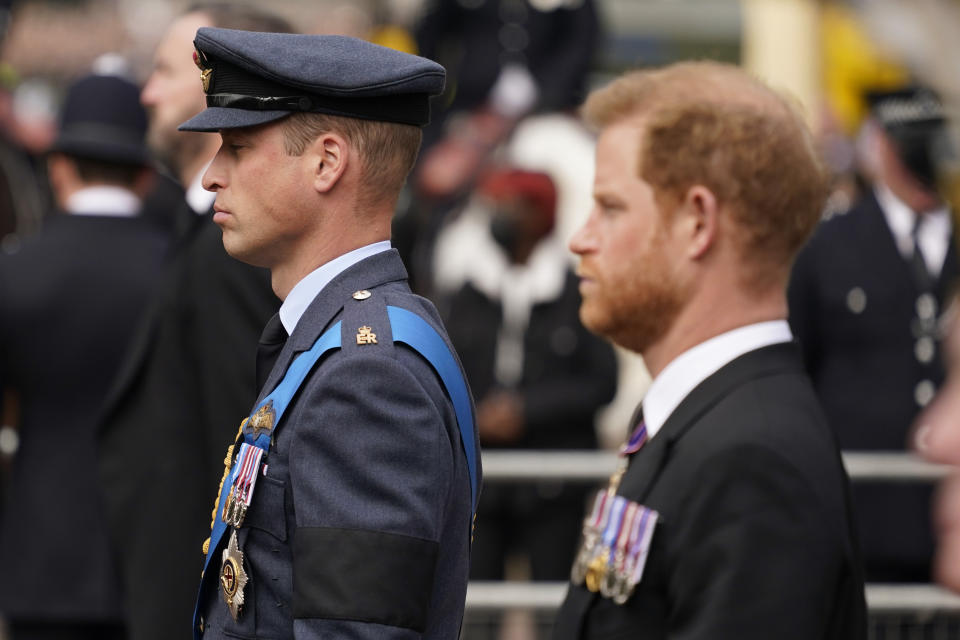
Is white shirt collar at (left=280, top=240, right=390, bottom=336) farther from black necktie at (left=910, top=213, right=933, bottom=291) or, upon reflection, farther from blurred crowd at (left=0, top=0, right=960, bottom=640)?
black necktie at (left=910, top=213, right=933, bottom=291)

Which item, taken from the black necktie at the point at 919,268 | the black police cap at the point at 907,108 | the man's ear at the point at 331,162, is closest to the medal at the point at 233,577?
the man's ear at the point at 331,162

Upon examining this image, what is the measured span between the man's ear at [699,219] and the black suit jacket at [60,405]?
274 cm

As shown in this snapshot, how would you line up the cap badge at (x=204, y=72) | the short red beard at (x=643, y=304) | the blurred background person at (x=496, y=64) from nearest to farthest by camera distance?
1. the cap badge at (x=204, y=72)
2. the short red beard at (x=643, y=304)
3. the blurred background person at (x=496, y=64)

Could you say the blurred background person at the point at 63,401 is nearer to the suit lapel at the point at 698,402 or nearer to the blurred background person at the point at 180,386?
the blurred background person at the point at 180,386

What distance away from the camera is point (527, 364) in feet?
22.7

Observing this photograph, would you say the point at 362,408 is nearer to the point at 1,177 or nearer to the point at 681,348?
the point at 681,348

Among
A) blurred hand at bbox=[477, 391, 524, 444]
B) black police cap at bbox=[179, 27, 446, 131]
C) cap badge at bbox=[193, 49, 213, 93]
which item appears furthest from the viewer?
blurred hand at bbox=[477, 391, 524, 444]

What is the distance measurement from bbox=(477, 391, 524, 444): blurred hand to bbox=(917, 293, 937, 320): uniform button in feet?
5.43

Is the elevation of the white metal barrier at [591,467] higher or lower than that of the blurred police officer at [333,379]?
lower

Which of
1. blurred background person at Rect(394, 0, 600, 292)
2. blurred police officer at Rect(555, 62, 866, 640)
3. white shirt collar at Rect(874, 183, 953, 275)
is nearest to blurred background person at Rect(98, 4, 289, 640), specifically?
blurred police officer at Rect(555, 62, 866, 640)

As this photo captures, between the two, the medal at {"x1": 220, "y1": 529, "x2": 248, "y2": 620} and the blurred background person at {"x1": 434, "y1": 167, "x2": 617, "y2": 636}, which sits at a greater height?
the medal at {"x1": 220, "y1": 529, "x2": 248, "y2": 620}

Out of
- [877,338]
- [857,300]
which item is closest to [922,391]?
[877,338]

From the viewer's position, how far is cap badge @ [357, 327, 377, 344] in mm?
2521

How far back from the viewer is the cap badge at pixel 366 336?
8.27 feet
